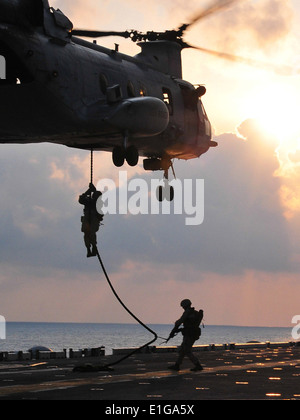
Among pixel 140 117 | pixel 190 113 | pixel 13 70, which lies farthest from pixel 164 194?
pixel 13 70

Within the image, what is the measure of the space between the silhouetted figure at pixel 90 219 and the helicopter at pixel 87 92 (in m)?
1.99

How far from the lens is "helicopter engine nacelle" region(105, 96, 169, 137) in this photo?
2294 centimetres

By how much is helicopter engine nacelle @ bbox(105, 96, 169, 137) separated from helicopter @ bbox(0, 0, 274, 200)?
0.10 ft

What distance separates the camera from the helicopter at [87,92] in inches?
816

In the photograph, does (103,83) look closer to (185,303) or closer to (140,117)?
(140,117)

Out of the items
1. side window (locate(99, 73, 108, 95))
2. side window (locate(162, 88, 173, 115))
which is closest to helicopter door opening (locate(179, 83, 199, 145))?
side window (locate(162, 88, 173, 115))

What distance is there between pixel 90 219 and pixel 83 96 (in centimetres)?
354

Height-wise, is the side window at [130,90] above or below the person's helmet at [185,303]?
above

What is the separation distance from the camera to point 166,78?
2780 centimetres

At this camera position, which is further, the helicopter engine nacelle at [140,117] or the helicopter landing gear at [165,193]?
the helicopter landing gear at [165,193]

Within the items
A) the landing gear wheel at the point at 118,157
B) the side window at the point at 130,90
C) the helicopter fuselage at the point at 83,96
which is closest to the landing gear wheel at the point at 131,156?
the landing gear wheel at the point at 118,157

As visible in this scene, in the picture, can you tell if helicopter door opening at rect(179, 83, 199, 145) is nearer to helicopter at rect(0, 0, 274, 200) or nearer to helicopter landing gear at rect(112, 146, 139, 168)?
helicopter at rect(0, 0, 274, 200)

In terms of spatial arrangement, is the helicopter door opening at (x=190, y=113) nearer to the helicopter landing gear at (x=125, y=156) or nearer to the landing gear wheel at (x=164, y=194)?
the landing gear wheel at (x=164, y=194)

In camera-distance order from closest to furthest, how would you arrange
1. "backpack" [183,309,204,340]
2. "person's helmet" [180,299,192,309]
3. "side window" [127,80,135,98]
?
"backpack" [183,309,204,340], "person's helmet" [180,299,192,309], "side window" [127,80,135,98]
